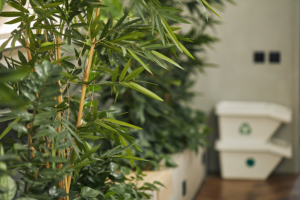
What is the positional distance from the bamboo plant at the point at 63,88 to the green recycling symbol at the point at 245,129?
2.09 metres

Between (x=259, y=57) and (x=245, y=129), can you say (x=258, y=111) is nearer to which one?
(x=245, y=129)

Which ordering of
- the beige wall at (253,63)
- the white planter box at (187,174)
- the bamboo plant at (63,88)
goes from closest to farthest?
the bamboo plant at (63,88)
the white planter box at (187,174)
the beige wall at (253,63)

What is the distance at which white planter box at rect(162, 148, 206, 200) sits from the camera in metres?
2.17

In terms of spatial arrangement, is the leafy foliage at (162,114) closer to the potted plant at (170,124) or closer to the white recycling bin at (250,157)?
the potted plant at (170,124)

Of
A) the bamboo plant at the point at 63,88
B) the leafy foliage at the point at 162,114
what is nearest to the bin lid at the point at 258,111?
the leafy foliage at the point at 162,114

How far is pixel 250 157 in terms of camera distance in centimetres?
320

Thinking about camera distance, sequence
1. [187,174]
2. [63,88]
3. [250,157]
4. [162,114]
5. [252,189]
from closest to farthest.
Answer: [63,88]
[162,114]
[187,174]
[252,189]
[250,157]

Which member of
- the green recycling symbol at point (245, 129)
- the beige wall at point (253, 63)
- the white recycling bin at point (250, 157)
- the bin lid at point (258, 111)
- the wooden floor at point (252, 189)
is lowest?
the wooden floor at point (252, 189)

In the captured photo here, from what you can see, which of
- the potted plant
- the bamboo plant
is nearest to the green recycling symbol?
the potted plant

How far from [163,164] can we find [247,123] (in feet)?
4.45

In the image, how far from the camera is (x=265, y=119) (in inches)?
123

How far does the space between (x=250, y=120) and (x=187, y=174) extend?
3.30 ft

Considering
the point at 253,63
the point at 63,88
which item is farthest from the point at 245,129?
the point at 63,88

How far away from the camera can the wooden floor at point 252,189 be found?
8.97 feet
